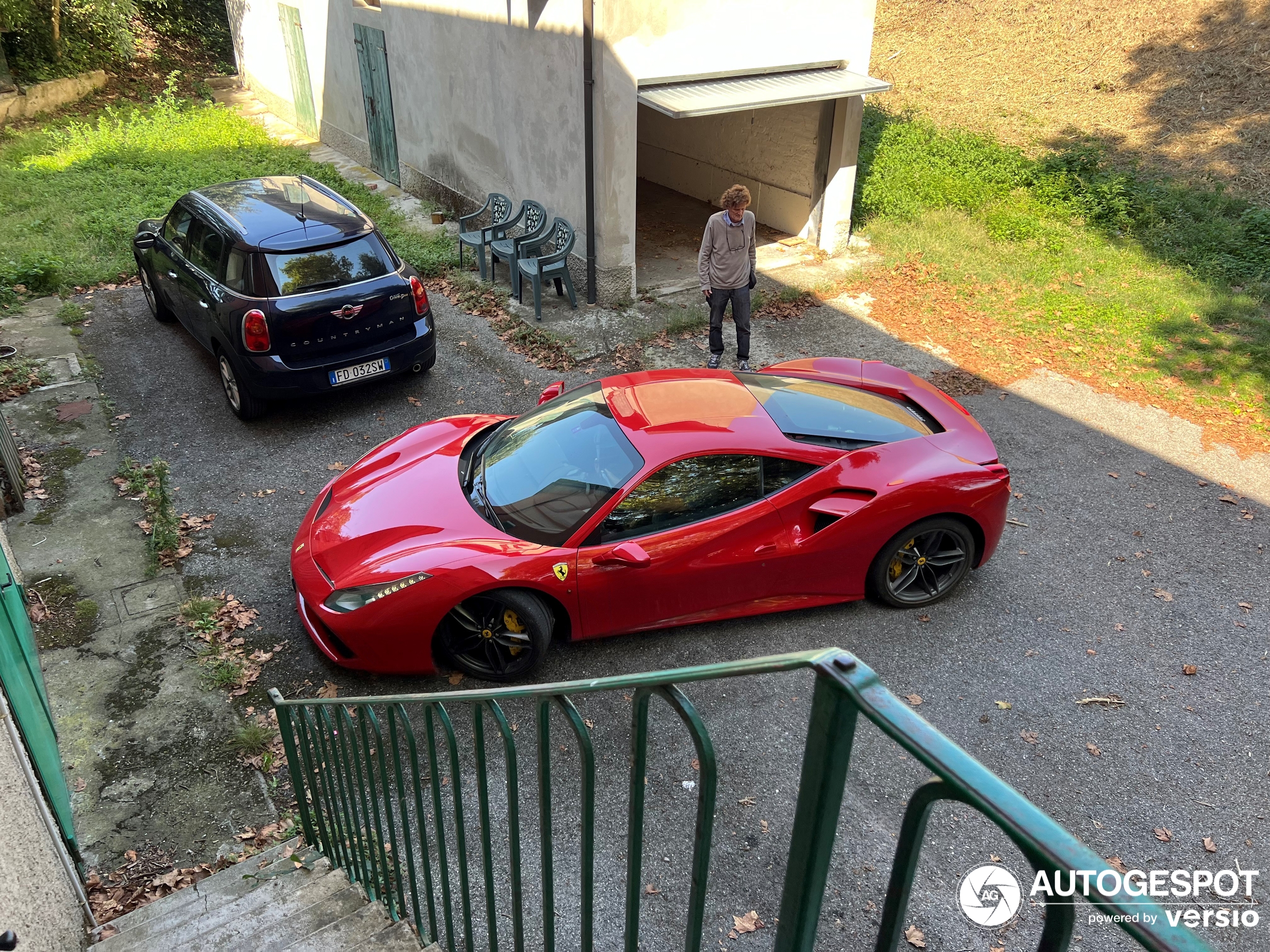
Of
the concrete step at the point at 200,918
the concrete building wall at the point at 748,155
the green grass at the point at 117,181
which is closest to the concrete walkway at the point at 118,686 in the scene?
the concrete step at the point at 200,918

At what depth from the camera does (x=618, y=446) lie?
5195 millimetres

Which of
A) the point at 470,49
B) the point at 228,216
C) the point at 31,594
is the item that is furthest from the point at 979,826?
the point at 470,49

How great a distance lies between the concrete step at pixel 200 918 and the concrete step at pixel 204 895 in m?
0.03

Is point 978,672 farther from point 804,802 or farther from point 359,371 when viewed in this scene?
point 359,371

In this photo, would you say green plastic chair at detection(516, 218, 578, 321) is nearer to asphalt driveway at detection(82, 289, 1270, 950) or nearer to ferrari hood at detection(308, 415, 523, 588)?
asphalt driveway at detection(82, 289, 1270, 950)

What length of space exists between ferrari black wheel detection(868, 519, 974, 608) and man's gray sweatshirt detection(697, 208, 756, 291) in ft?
12.2

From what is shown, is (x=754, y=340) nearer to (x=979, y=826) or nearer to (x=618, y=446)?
(x=618, y=446)

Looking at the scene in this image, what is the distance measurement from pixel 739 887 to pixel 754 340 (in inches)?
267

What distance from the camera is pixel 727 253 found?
8.24 meters

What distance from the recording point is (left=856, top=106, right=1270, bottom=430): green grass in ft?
29.7

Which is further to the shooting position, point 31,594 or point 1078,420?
point 1078,420

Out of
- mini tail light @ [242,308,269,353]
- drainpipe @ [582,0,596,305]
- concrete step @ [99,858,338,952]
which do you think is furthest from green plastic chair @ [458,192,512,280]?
concrete step @ [99,858,338,952]

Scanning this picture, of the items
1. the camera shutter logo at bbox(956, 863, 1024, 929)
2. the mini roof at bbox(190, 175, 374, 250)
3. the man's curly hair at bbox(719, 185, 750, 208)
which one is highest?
the camera shutter logo at bbox(956, 863, 1024, 929)

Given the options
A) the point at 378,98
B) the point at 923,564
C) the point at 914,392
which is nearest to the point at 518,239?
the point at 914,392
